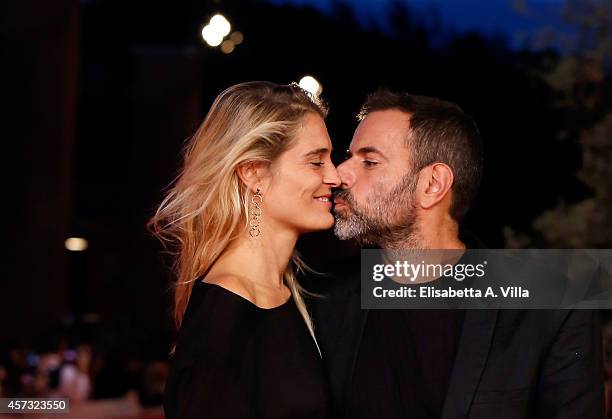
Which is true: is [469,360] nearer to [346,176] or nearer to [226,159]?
[346,176]

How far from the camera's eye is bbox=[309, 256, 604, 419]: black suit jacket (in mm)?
1854

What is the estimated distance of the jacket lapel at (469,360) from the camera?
73.6 inches

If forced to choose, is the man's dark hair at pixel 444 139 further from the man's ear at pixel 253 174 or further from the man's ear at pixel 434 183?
the man's ear at pixel 253 174

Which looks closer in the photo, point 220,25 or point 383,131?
point 383,131

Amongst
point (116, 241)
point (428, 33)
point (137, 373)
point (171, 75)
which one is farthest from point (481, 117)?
point (116, 241)

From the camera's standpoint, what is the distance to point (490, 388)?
74.1 inches

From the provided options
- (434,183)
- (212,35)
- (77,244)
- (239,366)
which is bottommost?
(239,366)

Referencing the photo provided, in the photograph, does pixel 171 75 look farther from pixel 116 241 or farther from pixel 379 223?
pixel 379 223

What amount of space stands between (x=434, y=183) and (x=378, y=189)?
0.15 meters

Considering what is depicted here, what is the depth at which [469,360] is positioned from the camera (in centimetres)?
191

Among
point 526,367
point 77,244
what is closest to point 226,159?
point 526,367

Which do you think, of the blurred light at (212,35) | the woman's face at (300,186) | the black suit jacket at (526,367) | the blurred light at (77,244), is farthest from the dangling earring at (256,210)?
the blurred light at (77,244)

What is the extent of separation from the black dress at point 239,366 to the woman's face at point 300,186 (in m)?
0.19

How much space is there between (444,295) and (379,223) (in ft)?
0.75
